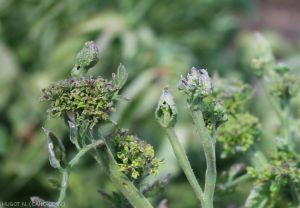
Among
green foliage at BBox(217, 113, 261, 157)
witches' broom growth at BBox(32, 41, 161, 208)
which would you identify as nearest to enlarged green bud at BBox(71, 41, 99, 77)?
witches' broom growth at BBox(32, 41, 161, 208)

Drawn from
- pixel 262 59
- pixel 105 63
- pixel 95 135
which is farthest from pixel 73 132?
pixel 105 63

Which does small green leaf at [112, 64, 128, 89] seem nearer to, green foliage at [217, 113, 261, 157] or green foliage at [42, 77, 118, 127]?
green foliage at [42, 77, 118, 127]

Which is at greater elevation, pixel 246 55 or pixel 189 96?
pixel 246 55

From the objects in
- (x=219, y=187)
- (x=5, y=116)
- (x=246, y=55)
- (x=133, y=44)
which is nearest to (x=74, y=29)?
(x=133, y=44)

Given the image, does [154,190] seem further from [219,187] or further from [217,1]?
[217,1]

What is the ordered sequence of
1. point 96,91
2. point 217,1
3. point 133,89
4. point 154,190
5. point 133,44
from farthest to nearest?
point 217,1 → point 133,44 → point 133,89 → point 154,190 → point 96,91

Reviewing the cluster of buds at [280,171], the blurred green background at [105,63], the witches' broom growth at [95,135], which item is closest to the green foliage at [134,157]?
the witches' broom growth at [95,135]
